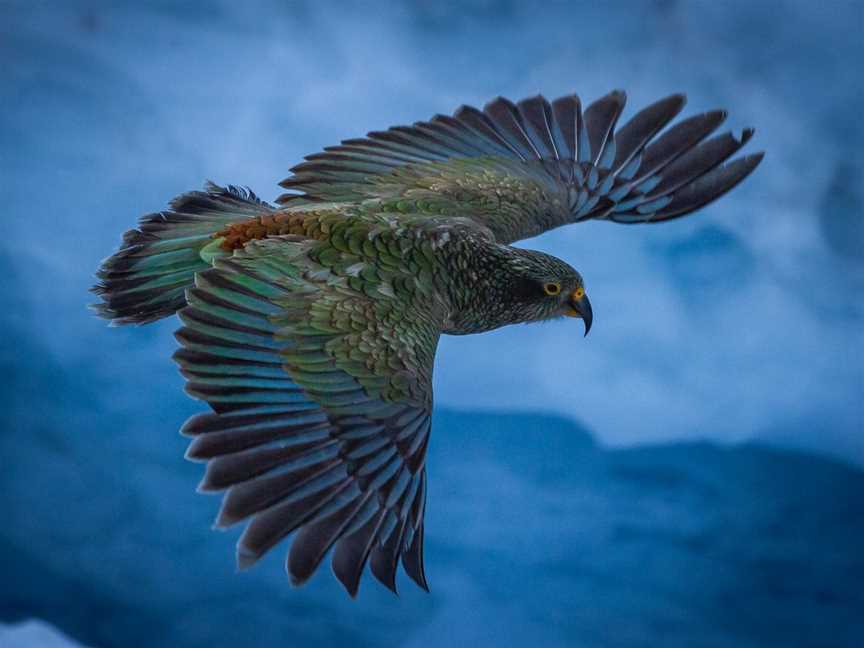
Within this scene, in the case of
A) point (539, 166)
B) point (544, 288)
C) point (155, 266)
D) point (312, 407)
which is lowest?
point (312, 407)

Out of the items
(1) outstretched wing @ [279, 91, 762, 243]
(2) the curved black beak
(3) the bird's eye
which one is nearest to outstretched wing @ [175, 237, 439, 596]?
(3) the bird's eye

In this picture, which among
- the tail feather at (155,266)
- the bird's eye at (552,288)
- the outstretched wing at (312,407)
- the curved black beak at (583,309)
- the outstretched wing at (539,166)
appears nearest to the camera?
the outstretched wing at (312,407)

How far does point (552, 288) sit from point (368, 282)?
80cm

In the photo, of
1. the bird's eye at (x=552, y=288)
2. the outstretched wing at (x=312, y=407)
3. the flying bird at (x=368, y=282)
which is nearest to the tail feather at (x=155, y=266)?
the flying bird at (x=368, y=282)

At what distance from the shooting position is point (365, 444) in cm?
304

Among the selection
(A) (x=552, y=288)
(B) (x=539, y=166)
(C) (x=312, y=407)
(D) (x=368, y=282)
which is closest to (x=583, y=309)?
(A) (x=552, y=288)

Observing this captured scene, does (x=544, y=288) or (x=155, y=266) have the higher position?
(x=544, y=288)

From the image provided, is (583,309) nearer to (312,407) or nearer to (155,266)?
(312,407)

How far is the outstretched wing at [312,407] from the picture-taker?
2.84 m

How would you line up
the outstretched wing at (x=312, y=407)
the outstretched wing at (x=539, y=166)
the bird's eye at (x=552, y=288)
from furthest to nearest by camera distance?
the outstretched wing at (x=539, y=166) → the bird's eye at (x=552, y=288) → the outstretched wing at (x=312, y=407)

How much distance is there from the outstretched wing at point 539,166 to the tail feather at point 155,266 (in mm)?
490

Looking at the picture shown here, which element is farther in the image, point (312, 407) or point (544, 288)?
point (544, 288)

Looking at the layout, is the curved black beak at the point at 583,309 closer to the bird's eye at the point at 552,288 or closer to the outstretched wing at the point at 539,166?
the bird's eye at the point at 552,288

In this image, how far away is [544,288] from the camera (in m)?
3.86
